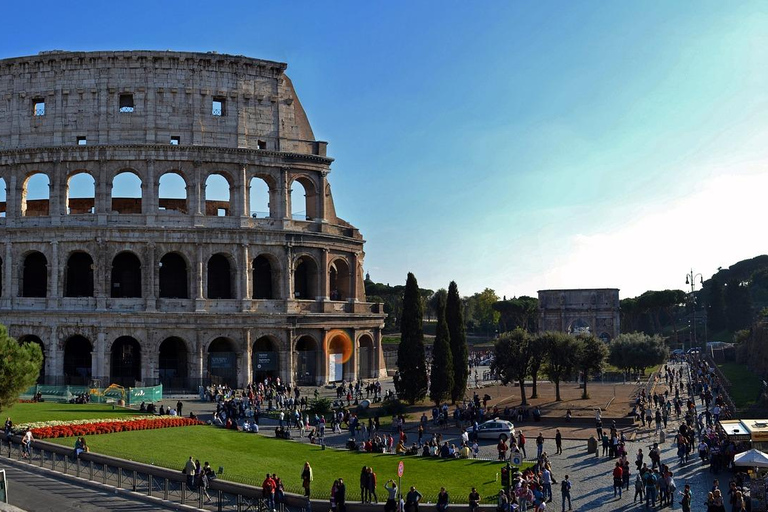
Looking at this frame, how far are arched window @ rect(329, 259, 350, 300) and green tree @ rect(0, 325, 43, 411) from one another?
28.7 meters

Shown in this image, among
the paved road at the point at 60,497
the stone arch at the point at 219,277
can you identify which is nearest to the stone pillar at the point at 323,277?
the stone arch at the point at 219,277

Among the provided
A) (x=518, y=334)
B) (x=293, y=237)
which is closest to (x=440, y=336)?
(x=518, y=334)

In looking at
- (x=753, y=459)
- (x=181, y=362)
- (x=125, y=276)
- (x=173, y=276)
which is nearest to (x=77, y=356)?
(x=125, y=276)

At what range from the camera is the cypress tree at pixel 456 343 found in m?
46.9

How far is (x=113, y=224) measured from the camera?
49.6 metres

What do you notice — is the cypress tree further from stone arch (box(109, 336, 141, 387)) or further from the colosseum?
stone arch (box(109, 336, 141, 387))

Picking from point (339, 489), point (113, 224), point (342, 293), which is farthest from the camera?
point (342, 293)

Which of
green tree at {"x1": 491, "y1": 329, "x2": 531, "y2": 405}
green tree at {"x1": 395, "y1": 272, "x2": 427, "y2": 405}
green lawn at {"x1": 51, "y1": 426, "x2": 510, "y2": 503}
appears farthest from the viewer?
green tree at {"x1": 491, "y1": 329, "x2": 531, "y2": 405}

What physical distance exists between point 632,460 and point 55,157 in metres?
41.7

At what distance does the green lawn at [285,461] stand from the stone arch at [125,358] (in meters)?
19.0

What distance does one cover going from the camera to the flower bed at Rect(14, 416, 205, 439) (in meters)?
29.6

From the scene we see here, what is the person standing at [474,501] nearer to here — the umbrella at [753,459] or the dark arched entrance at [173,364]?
the umbrella at [753,459]

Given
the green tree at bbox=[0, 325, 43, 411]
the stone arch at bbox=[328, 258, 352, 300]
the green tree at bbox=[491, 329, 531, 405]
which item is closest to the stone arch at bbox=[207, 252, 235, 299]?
the stone arch at bbox=[328, 258, 352, 300]

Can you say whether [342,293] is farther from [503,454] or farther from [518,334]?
[503,454]
